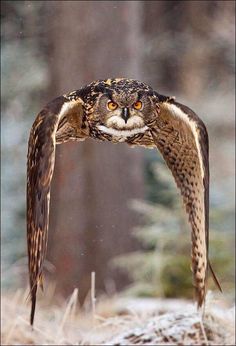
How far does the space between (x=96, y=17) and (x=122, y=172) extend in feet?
3.17

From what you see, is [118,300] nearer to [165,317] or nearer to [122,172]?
[122,172]

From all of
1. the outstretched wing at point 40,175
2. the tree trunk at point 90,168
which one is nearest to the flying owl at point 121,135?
the outstretched wing at point 40,175

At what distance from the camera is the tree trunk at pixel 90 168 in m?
5.01

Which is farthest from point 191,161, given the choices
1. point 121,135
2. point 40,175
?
point 40,175

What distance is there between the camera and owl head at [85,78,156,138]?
1.75m

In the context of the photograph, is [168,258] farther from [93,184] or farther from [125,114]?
[125,114]

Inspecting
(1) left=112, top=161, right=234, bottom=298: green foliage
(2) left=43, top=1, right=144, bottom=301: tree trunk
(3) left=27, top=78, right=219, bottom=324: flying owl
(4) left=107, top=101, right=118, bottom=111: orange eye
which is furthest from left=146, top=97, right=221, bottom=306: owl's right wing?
(1) left=112, top=161, right=234, bottom=298: green foliage

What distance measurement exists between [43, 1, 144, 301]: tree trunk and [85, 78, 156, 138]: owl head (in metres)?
3.09

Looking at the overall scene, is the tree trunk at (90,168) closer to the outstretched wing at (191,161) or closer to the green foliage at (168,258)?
the green foliage at (168,258)

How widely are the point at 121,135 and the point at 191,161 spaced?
0.23 m

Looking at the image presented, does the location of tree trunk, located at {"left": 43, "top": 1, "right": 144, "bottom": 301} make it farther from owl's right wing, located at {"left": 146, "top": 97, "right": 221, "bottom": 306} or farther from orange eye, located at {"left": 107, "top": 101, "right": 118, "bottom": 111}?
orange eye, located at {"left": 107, "top": 101, "right": 118, "bottom": 111}

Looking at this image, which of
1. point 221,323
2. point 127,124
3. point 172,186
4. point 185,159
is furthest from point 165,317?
point 172,186

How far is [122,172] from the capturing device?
5512mm

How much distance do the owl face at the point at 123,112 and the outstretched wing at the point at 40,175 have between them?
0.07 meters
